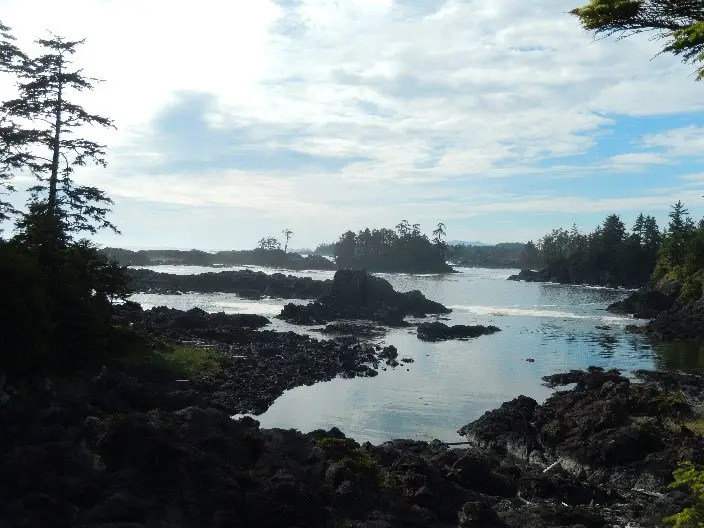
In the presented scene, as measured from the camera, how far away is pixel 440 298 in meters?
105

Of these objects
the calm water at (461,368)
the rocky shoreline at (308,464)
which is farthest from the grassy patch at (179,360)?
the calm water at (461,368)

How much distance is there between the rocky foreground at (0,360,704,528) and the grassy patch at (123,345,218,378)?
21.9ft

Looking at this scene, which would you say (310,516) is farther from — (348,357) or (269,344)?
(269,344)

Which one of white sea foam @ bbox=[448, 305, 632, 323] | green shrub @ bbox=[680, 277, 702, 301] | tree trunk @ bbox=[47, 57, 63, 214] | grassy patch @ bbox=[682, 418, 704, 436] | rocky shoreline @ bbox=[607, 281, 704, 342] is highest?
tree trunk @ bbox=[47, 57, 63, 214]

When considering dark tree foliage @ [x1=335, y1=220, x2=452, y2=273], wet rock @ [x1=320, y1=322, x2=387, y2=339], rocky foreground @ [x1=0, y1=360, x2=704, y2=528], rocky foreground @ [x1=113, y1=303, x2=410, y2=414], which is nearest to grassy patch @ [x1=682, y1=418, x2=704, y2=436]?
rocky foreground @ [x1=0, y1=360, x2=704, y2=528]

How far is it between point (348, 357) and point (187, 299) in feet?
172

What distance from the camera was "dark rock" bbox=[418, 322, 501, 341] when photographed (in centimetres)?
5831

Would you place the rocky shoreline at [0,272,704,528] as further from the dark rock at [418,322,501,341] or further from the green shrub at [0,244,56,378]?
the dark rock at [418,322,501,341]

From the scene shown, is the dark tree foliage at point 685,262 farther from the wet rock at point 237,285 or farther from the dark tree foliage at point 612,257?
the wet rock at point 237,285

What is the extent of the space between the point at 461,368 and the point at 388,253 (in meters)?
152

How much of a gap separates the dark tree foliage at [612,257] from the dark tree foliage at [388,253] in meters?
42.9

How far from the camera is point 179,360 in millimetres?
33375

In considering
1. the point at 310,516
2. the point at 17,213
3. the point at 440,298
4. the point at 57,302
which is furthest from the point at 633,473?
the point at 440,298

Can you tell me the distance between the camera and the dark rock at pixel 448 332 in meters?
58.3
